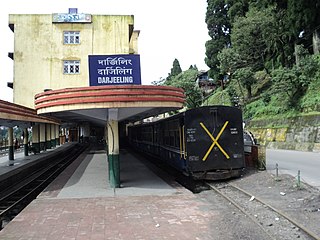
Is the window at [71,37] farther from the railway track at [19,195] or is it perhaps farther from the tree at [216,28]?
the tree at [216,28]

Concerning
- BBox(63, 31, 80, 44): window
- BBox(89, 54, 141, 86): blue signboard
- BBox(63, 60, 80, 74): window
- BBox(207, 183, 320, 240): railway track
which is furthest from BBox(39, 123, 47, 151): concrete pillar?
BBox(207, 183, 320, 240): railway track

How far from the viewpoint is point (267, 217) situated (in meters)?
8.48

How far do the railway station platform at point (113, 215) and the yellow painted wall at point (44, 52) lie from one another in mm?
20771

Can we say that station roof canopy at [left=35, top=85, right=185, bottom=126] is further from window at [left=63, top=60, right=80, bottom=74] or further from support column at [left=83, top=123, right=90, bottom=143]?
support column at [left=83, top=123, right=90, bottom=143]

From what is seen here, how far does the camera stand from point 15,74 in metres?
32.0

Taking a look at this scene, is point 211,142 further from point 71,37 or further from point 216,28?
point 216,28

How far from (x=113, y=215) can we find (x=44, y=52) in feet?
88.2

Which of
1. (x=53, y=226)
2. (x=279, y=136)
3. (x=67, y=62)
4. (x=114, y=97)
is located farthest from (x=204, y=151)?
(x=67, y=62)

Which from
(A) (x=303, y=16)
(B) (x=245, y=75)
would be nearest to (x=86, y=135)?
(B) (x=245, y=75)

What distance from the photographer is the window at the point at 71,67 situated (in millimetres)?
32906

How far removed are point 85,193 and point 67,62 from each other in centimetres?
2318

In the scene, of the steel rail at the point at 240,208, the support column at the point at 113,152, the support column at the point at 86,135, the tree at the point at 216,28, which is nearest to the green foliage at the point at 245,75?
the tree at the point at 216,28

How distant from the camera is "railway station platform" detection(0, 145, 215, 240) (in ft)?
23.5

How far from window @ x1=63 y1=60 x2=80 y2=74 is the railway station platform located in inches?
836
